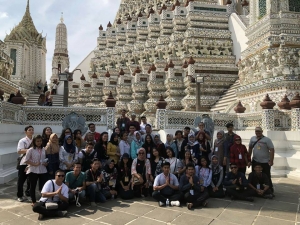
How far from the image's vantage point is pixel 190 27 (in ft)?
74.4

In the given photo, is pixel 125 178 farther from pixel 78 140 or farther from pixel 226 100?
pixel 226 100

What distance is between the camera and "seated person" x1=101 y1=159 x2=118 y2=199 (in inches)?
228

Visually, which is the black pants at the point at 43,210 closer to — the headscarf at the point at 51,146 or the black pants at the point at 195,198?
the headscarf at the point at 51,146

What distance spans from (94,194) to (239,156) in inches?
125

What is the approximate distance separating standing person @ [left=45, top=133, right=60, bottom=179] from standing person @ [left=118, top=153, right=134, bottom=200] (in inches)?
51.2

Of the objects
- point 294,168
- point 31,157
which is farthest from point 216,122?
point 31,157

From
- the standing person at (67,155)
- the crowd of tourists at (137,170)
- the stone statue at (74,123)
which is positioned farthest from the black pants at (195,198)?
the stone statue at (74,123)

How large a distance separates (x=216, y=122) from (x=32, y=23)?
3231cm

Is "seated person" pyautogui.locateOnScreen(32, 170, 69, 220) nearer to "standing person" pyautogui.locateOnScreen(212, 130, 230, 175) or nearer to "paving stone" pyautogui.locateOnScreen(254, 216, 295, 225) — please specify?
"paving stone" pyautogui.locateOnScreen(254, 216, 295, 225)

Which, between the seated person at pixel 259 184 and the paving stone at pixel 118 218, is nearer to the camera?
the paving stone at pixel 118 218

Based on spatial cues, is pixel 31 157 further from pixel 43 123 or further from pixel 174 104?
pixel 174 104

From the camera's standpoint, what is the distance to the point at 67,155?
19.4ft

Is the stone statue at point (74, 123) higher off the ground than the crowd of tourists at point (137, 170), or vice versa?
the stone statue at point (74, 123)

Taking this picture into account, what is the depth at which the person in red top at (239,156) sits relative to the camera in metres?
6.35
